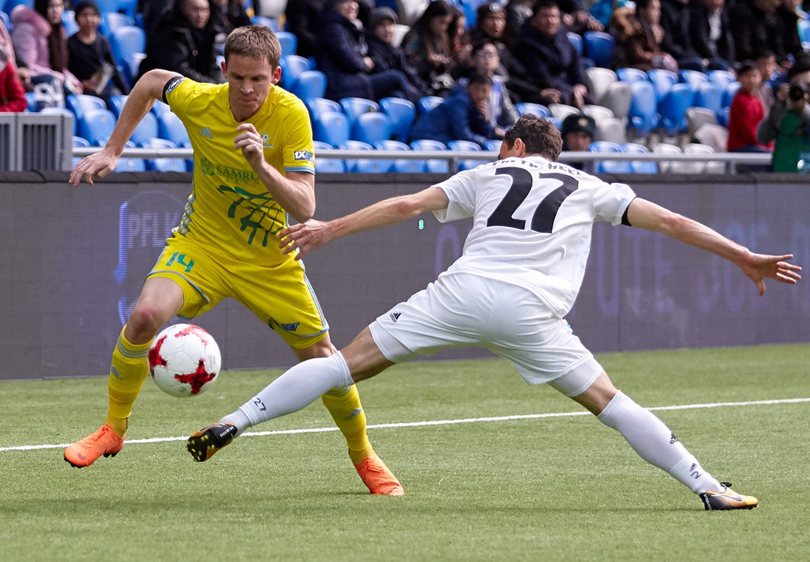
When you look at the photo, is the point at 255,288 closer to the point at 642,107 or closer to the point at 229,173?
the point at 229,173

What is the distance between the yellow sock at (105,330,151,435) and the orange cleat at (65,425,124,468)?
0.05 metres

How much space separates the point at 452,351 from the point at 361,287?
116 centimetres

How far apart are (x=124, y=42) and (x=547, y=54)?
16.2ft

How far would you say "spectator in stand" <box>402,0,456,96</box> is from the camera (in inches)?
605

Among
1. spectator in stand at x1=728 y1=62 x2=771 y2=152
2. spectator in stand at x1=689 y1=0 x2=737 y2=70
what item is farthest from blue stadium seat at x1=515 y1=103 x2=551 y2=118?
spectator in stand at x1=689 y1=0 x2=737 y2=70

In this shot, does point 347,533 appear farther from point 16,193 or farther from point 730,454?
point 16,193

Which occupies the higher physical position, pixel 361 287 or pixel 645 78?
pixel 645 78

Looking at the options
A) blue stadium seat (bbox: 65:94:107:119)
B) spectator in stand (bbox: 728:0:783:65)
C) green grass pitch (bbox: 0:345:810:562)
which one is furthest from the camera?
spectator in stand (bbox: 728:0:783:65)

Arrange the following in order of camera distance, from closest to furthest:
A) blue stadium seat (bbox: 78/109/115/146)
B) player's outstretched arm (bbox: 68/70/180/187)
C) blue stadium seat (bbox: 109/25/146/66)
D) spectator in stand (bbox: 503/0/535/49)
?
player's outstretched arm (bbox: 68/70/180/187) < blue stadium seat (bbox: 78/109/115/146) < blue stadium seat (bbox: 109/25/146/66) < spectator in stand (bbox: 503/0/535/49)

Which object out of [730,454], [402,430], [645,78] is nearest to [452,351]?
[402,430]

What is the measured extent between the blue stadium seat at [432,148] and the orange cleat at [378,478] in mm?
6571

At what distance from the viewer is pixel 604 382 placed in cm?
577

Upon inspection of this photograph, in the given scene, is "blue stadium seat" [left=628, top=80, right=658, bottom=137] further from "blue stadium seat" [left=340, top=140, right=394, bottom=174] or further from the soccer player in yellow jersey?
the soccer player in yellow jersey

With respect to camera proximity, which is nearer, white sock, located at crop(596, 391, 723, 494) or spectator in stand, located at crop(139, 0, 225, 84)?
white sock, located at crop(596, 391, 723, 494)
